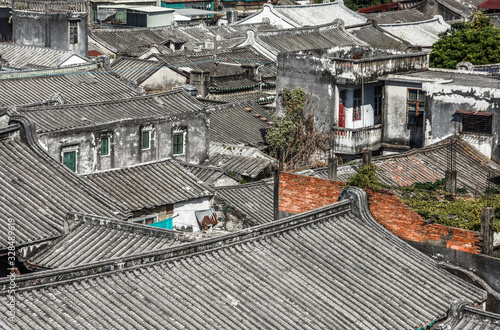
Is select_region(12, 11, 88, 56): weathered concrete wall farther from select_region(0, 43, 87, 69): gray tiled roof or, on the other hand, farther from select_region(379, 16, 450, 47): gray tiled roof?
select_region(379, 16, 450, 47): gray tiled roof

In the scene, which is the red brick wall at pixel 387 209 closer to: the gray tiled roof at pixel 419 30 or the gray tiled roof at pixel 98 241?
the gray tiled roof at pixel 98 241

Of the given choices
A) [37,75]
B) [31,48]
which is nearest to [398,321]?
[37,75]

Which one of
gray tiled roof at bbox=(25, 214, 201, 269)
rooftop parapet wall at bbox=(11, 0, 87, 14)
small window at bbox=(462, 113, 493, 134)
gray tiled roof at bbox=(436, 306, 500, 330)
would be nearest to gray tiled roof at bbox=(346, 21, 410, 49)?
rooftop parapet wall at bbox=(11, 0, 87, 14)

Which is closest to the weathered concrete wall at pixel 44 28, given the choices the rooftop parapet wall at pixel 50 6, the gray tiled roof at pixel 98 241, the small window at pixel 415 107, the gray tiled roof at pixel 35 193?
the rooftop parapet wall at pixel 50 6

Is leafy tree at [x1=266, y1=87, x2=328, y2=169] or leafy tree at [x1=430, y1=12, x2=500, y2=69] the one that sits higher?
leafy tree at [x1=430, y1=12, x2=500, y2=69]

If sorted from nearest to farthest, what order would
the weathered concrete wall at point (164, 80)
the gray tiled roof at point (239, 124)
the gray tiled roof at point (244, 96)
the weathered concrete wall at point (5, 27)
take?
the gray tiled roof at point (239, 124), the weathered concrete wall at point (164, 80), the gray tiled roof at point (244, 96), the weathered concrete wall at point (5, 27)
